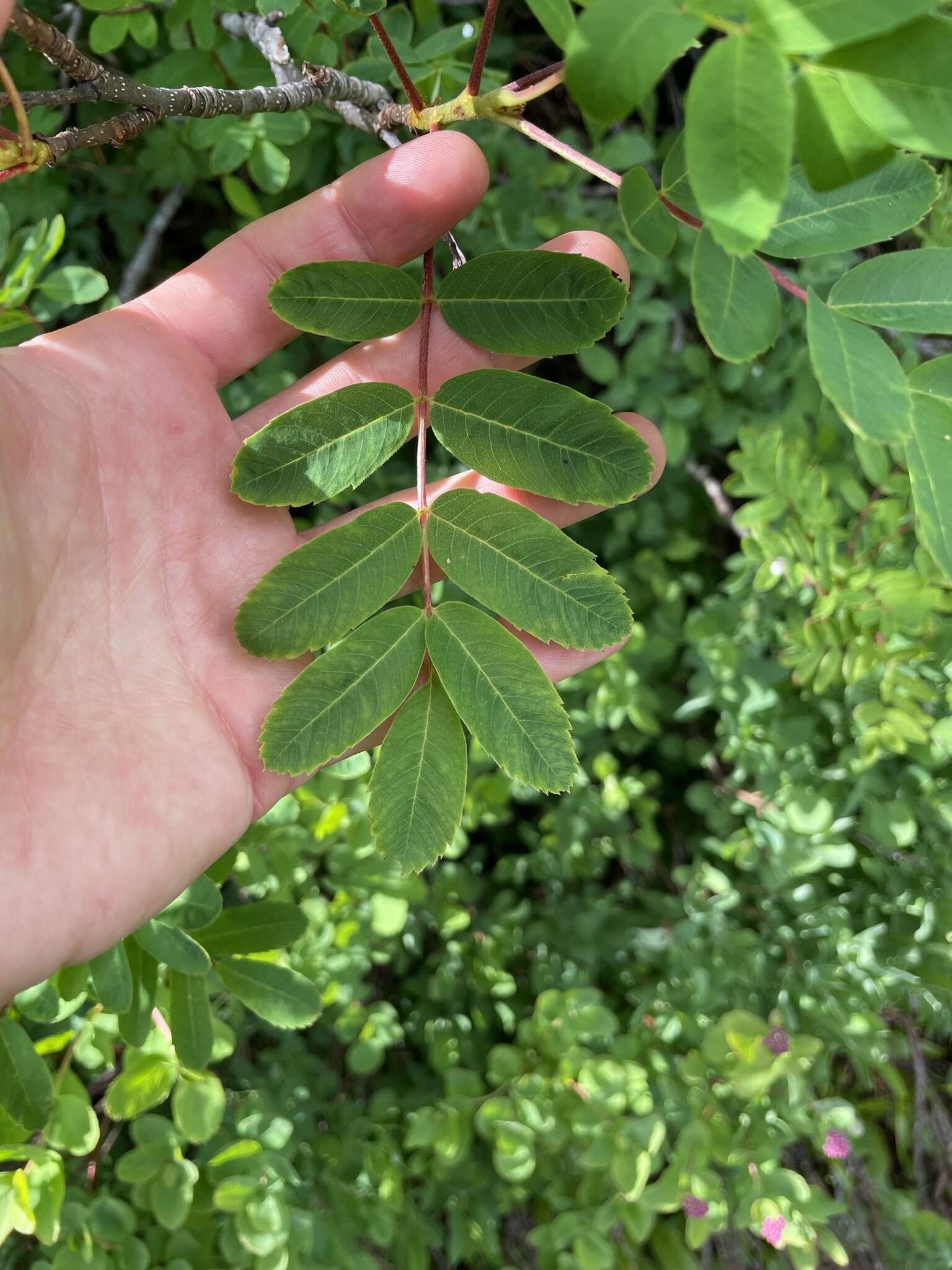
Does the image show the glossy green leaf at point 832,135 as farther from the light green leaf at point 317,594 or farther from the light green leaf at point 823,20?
Result: the light green leaf at point 317,594

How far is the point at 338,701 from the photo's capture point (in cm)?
106

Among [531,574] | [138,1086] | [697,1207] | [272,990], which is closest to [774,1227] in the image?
[697,1207]

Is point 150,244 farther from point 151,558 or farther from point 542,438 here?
point 542,438

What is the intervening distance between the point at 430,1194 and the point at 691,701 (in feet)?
3.96

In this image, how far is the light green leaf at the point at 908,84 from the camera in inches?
26.8

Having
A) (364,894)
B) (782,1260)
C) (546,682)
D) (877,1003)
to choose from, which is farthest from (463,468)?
(782,1260)

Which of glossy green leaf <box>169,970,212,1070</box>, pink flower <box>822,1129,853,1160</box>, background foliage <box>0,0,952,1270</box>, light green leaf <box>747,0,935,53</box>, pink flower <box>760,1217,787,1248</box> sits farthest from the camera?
pink flower <box>822,1129,853,1160</box>

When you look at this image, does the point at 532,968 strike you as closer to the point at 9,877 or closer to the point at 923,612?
the point at 923,612

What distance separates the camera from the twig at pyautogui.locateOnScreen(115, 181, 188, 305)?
200 centimetres

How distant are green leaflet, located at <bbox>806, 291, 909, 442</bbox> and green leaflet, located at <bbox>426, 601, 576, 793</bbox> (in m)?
0.44

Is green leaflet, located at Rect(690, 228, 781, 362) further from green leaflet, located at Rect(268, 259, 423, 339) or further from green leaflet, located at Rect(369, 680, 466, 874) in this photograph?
green leaflet, located at Rect(369, 680, 466, 874)

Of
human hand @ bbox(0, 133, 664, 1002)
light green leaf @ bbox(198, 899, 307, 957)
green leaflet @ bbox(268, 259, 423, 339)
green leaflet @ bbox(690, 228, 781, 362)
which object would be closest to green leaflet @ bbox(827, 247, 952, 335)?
green leaflet @ bbox(690, 228, 781, 362)

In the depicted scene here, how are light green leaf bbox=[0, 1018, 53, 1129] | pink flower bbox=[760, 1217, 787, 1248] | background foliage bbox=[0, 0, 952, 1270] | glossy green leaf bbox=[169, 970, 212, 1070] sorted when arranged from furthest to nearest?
pink flower bbox=[760, 1217, 787, 1248], background foliage bbox=[0, 0, 952, 1270], glossy green leaf bbox=[169, 970, 212, 1070], light green leaf bbox=[0, 1018, 53, 1129]

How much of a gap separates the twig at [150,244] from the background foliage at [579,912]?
0.08m
